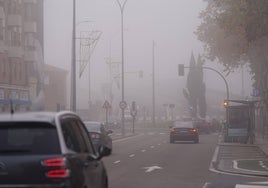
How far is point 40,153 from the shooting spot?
812cm

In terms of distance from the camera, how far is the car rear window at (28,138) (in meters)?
8.14

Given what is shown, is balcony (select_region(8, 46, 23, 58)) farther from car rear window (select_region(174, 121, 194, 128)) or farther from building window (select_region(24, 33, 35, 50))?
car rear window (select_region(174, 121, 194, 128))

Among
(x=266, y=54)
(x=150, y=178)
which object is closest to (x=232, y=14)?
(x=266, y=54)

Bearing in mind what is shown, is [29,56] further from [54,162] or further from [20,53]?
[54,162]

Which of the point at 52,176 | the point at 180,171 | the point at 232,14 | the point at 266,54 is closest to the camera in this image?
the point at 52,176

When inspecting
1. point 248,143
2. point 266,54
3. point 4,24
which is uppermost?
point 4,24

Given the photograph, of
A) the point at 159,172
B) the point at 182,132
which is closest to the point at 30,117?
the point at 159,172

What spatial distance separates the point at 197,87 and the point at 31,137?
11812 cm

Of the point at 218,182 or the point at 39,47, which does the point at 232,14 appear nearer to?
the point at 218,182

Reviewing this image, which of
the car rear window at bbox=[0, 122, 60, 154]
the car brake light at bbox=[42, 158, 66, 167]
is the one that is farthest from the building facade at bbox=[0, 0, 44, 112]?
the car brake light at bbox=[42, 158, 66, 167]

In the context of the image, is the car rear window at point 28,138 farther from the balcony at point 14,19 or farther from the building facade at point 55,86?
the building facade at point 55,86

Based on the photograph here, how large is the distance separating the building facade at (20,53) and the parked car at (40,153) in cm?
4043

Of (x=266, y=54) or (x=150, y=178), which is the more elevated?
(x=266, y=54)

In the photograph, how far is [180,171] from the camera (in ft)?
73.9
